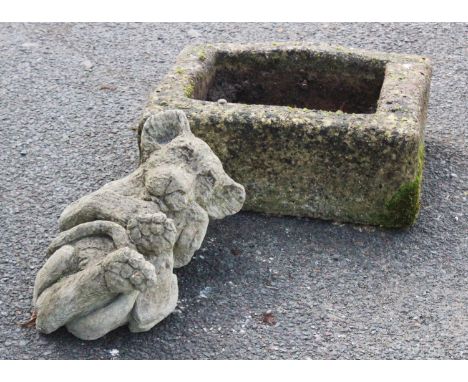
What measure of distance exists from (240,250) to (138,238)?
1.01m

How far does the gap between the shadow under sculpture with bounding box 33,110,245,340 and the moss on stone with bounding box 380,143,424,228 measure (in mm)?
1080

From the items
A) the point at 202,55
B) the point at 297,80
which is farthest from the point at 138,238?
the point at 297,80

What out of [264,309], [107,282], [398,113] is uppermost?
[398,113]

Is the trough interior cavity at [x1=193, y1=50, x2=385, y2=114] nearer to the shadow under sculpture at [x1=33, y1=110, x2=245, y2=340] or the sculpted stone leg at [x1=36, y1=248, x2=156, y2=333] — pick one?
the shadow under sculpture at [x1=33, y1=110, x2=245, y2=340]

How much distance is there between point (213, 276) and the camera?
5.04m

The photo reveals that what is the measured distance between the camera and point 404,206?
5398 mm

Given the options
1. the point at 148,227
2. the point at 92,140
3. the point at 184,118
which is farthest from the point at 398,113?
the point at 92,140

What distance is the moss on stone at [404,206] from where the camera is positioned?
5359 mm

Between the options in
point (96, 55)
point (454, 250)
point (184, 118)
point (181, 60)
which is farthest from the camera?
point (96, 55)

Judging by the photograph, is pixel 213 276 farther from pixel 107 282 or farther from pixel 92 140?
pixel 92 140

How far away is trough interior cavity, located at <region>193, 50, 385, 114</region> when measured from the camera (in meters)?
6.09

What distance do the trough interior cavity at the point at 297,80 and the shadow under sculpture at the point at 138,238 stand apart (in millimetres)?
1279

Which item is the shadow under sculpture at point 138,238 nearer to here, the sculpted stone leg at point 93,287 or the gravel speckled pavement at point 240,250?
the sculpted stone leg at point 93,287

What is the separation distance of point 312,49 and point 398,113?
3.21 ft
